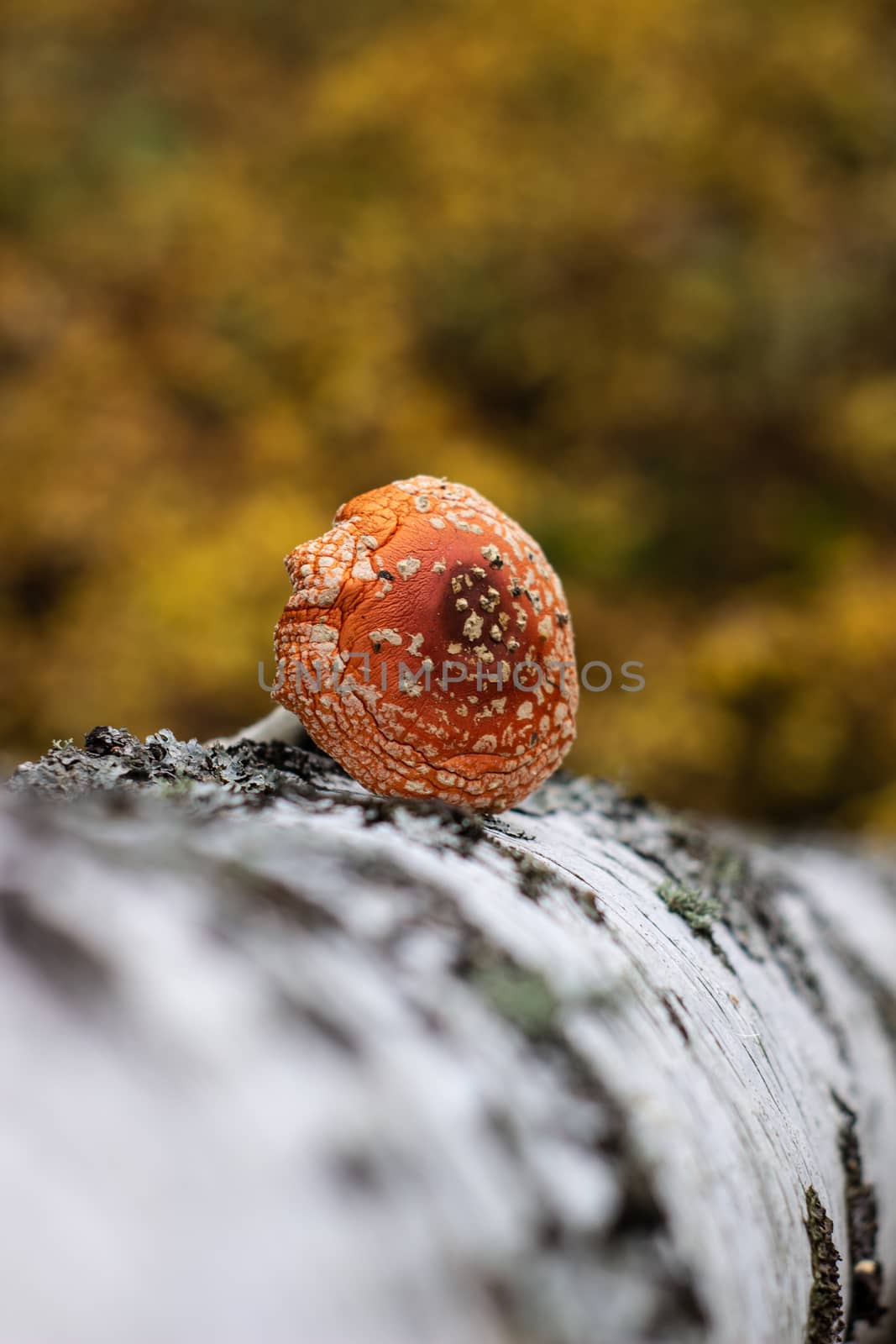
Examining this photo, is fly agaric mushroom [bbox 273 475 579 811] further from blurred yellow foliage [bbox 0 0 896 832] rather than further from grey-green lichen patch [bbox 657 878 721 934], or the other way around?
blurred yellow foliage [bbox 0 0 896 832]

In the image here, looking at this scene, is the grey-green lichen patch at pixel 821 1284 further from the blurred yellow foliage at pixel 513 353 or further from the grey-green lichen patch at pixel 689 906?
the blurred yellow foliage at pixel 513 353

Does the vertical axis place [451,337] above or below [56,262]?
below

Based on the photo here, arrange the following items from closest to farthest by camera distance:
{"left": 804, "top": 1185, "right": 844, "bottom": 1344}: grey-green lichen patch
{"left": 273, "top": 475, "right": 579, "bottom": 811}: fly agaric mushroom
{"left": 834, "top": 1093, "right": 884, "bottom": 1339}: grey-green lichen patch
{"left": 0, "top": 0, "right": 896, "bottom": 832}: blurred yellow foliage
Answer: {"left": 804, "top": 1185, "right": 844, "bottom": 1344}: grey-green lichen patch < {"left": 273, "top": 475, "right": 579, "bottom": 811}: fly agaric mushroom < {"left": 834, "top": 1093, "right": 884, "bottom": 1339}: grey-green lichen patch < {"left": 0, "top": 0, "right": 896, "bottom": 832}: blurred yellow foliage

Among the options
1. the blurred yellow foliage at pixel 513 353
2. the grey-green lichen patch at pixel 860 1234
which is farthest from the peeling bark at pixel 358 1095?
the blurred yellow foliage at pixel 513 353

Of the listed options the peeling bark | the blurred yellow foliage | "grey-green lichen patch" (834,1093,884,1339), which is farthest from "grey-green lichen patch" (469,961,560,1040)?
the blurred yellow foliage

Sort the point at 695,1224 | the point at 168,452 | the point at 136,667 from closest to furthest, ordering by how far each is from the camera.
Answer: the point at 695,1224 < the point at 136,667 < the point at 168,452

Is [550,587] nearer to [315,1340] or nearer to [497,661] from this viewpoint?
[497,661]

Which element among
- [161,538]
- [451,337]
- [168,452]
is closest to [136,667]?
[161,538]
